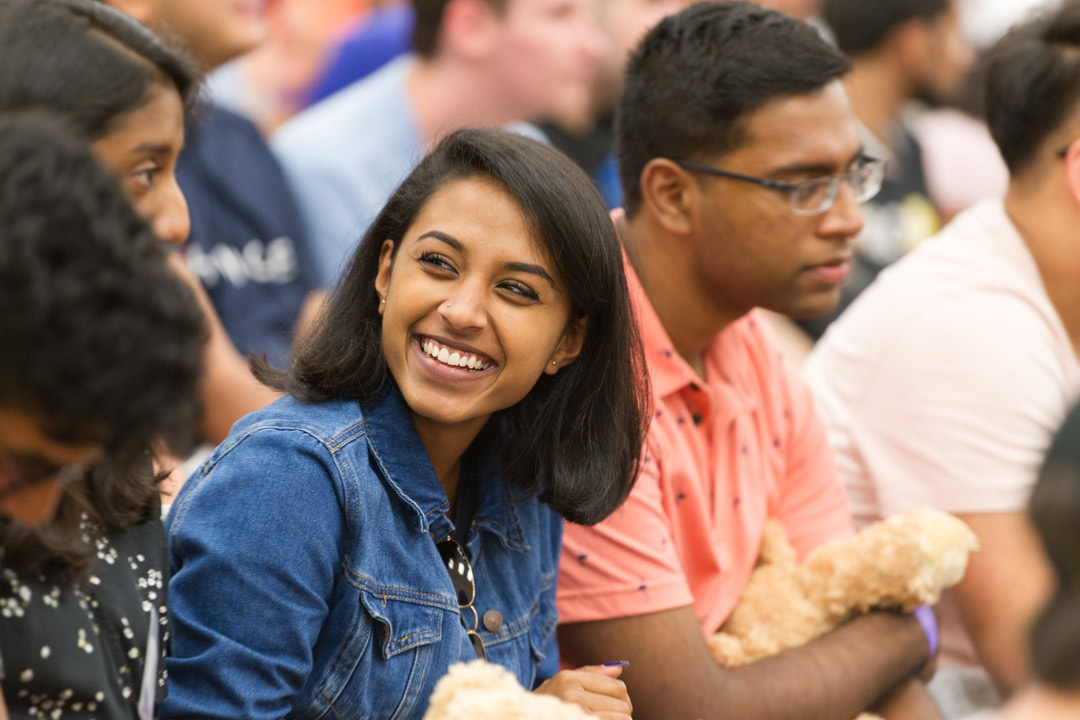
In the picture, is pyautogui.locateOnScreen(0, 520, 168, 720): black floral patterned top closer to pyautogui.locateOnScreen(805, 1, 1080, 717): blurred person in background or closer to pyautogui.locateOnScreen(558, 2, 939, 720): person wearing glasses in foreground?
pyautogui.locateOnScreen(558, 2, 939, 720): person wearing glasses in foreground

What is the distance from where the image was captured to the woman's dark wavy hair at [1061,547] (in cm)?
104

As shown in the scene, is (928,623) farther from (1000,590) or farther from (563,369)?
(563,369)

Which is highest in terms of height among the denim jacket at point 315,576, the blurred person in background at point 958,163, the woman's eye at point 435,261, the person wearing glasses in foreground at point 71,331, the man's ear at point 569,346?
the person wearing glasses in foreground at point 71,331

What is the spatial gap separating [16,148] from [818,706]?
163 cm

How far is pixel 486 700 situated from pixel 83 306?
64 cm

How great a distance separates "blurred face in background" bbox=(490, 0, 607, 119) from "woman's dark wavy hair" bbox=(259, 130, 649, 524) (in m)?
2.48

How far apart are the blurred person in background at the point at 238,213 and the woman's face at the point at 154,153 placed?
1194 millimetres

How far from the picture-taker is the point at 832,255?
8.15 ft

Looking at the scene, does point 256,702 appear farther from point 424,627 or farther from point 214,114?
point 214,114

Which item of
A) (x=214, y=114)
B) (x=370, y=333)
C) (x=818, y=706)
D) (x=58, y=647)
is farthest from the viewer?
(x=214, y=114)

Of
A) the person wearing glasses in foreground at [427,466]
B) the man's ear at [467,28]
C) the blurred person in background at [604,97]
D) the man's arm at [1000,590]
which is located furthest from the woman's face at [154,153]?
the blurred person in background at [604,97]

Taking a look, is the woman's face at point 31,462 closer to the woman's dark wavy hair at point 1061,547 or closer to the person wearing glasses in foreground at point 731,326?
the woman's dark wavy hair at point 1061,547

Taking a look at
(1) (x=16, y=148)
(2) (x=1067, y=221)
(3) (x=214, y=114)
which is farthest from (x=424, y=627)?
(3) (x=214, y=114)

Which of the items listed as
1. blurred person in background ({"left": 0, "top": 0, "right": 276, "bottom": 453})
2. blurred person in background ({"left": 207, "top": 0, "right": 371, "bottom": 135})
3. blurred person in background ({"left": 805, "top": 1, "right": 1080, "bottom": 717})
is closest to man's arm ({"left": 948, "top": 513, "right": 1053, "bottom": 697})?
blurred person in background ({"left": 805, "top": 1, "right": 1080, "bottom": 717})
